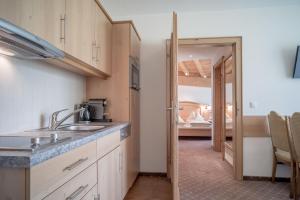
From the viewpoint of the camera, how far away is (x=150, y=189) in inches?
106

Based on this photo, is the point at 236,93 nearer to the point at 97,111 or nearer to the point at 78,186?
the point at 97,111

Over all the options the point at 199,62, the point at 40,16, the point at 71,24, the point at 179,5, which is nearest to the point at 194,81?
the point at 199,62

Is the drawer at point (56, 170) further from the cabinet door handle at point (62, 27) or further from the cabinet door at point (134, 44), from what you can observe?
the cabinet door at point (134, 44)

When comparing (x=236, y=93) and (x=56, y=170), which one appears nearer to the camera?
(x=56, y=170)

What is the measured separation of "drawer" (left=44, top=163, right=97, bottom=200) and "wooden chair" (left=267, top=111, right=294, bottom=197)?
215 cm

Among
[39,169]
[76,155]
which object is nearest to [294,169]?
[76,155]

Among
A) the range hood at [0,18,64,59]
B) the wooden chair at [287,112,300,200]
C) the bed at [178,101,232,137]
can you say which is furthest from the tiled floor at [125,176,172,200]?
the bed at [178,101,232,137]

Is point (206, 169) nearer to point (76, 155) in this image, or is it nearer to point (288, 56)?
point (288, 56)

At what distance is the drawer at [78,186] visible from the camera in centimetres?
105

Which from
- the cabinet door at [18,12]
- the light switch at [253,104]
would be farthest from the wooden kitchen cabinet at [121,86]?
the light switch at [253,104]

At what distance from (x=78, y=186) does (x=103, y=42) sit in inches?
64.4

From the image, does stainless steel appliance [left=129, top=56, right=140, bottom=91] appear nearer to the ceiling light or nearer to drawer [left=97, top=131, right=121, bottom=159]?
drawer [left=97, top=131, right=121, bottom=159]

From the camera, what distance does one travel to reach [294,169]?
2.38 metres

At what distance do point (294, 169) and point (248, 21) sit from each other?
2063mm
